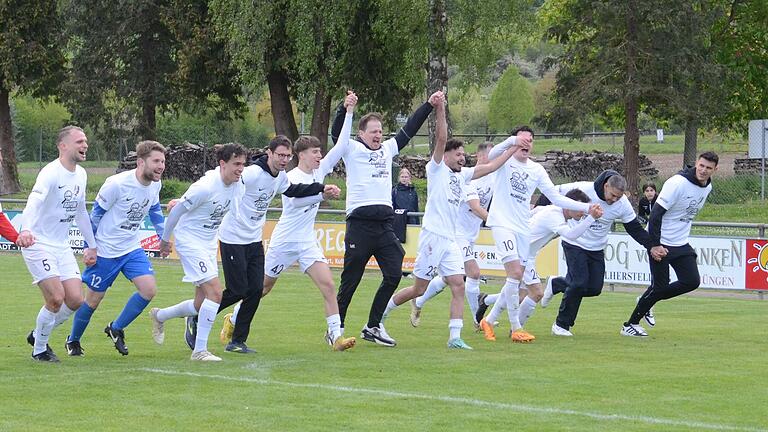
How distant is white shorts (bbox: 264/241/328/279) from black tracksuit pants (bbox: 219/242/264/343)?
1.11 feet

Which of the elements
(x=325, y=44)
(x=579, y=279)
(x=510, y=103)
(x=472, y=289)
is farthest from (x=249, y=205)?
(x=510, y=103)

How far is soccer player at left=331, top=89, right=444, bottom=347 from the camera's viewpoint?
12609 mm

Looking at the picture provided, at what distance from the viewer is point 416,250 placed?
2412 cm

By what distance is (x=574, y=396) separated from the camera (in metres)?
9.62

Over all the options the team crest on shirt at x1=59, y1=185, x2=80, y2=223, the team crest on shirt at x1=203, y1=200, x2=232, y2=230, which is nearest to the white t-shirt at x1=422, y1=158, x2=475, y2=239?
the team crest on shirt at x1=203, y1=200, x2=232, y2=230

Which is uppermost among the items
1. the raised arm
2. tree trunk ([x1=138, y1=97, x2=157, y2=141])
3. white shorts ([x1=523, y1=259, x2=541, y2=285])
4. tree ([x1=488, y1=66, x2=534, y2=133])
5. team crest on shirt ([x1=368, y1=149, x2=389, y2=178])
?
tree ([x1=488, y1=66, x2=534, y2=133])

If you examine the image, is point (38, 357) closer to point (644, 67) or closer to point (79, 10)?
point (644, 67)

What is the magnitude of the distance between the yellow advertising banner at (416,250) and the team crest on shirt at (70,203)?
41.0 feet

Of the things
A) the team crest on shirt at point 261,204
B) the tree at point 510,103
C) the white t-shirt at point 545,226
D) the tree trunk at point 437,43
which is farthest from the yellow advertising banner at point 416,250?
the tree at point 510,103

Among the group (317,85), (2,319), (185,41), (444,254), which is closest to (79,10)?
(185,41)

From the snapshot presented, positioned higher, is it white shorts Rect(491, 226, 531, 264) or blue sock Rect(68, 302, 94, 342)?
white shorts Rect(491, 226, 531, 264)

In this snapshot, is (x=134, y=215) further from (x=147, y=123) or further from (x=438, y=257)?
(x=147, y=123)

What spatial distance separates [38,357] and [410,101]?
31.8 meters

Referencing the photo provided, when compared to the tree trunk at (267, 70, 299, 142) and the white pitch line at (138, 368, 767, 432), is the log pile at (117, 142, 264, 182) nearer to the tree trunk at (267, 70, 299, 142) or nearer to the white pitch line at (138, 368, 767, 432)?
the tree trunk at (267, 70, 299, 142)
